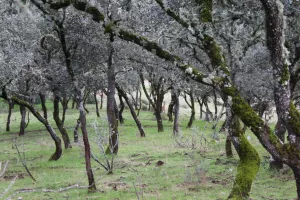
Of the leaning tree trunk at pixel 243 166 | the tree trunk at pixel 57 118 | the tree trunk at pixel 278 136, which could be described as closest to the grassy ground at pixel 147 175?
the tree trunk at pixel 278 136

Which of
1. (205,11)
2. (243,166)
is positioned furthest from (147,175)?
(205,11)

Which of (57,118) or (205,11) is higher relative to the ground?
(205,11)

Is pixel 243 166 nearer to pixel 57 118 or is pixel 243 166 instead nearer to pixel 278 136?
pixel 278 136

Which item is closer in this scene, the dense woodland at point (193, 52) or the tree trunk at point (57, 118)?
the dense woodland at point (193, 52)

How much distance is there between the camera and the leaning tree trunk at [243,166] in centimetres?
919

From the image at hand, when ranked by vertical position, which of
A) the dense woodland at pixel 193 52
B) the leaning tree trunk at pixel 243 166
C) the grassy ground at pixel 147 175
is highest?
the dense woodland at pixel 193 52

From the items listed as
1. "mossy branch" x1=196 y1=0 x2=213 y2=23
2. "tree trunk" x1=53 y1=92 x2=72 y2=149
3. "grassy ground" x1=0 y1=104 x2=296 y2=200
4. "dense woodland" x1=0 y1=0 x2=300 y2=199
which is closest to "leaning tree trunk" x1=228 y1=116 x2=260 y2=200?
"dense woodland" x1=0 y1=0 x2=300 y2=199

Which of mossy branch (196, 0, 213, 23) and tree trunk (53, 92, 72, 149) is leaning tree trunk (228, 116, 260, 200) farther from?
tree trunk (53, 92, 72, 149)

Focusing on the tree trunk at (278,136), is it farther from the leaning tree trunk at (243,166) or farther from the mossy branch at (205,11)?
the mossy branch at (205,11)

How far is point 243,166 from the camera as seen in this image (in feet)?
30.8

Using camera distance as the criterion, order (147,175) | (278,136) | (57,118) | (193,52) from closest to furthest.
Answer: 1. (278,136)
2. (147,175)
3. (193,52)
4. (57,118)

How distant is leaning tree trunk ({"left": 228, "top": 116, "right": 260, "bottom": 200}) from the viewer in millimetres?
9188

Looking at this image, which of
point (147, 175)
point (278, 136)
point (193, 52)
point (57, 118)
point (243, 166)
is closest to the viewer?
point (243, 166)

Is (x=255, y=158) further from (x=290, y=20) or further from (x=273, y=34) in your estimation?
(x=290, y=20)
